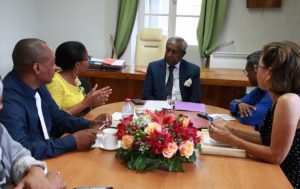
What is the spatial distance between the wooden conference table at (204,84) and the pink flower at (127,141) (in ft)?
8.29

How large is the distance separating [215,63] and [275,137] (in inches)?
137

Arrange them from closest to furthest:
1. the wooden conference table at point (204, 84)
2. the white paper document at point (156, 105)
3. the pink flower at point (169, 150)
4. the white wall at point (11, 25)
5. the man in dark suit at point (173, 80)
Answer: the pink flower at point (169, 150)
the white paper document at point (156, 105)
the man in dark suit at point (173, 80)
the wooden conference table at point (204, 84)
the white wall at point (11, 25)

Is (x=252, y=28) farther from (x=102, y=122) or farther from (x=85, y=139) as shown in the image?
(x=85, y=139)

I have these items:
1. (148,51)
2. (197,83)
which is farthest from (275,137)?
(148,51)

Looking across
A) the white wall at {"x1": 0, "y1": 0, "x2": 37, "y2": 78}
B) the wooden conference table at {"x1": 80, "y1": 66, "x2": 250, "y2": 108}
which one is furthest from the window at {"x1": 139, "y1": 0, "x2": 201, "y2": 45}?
the white wall at {"x1": 0, "y1": 0, "x2": 37, "y2": 78}

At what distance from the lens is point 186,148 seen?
4.66ft

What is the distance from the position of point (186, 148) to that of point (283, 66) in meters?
0.62

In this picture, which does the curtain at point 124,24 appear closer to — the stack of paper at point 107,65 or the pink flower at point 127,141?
the stack of paper at point 107,65

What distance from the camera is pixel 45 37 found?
18.2 ft

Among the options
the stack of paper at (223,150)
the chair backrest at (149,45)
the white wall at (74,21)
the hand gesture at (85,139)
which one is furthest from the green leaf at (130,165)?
the white wall at (74,21)

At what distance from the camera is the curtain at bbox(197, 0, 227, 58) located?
4863mm

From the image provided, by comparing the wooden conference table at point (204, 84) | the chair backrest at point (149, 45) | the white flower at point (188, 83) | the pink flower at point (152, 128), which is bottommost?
Result: the wooden conference table at point (204, 84)

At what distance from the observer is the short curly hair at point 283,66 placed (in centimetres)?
155

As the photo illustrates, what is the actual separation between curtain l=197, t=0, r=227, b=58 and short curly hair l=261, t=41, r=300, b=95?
11.2 ft
